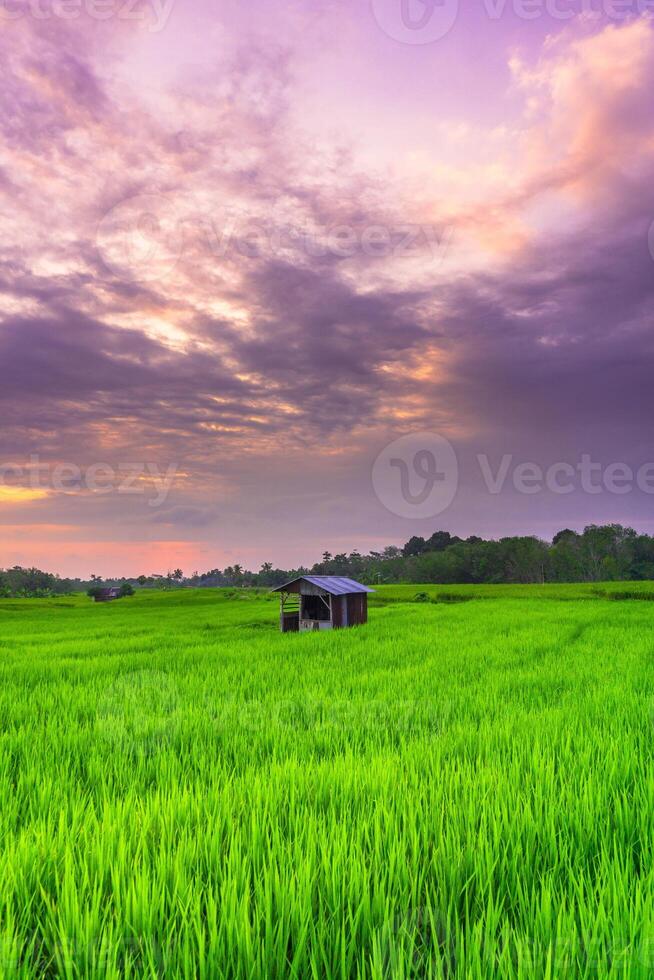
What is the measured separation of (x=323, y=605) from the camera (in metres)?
26.9

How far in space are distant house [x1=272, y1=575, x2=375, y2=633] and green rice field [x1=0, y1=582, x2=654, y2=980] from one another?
16.9 metres

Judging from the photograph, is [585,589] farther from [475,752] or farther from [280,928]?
[280,928]

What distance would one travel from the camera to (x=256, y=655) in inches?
553

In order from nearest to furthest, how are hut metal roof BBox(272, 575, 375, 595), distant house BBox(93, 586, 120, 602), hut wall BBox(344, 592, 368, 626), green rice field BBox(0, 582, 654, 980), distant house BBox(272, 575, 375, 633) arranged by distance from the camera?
green rice field BBox(0, 582, 654, 980)
hut metal roof BBox(272, 575, 375, 595)
distant house BBox(272, 575, 375, 633)
hut wall BBox(344, 592, 368, 626)
distant house BBox(93, 586, 120, 602)

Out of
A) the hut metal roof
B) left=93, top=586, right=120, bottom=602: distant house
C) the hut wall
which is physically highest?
the hut metal roof

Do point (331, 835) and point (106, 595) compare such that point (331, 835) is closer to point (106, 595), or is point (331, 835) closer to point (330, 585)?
point (330, 585)

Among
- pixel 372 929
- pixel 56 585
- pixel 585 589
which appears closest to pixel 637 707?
pixel 372 929

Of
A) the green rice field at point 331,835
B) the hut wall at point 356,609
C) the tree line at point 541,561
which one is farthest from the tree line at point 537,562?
the green rice field at point 331,835

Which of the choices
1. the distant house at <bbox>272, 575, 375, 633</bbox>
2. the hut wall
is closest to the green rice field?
the distant house at <bbox>272, 575, 375, 633</bbox>

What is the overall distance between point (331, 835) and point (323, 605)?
2449cm

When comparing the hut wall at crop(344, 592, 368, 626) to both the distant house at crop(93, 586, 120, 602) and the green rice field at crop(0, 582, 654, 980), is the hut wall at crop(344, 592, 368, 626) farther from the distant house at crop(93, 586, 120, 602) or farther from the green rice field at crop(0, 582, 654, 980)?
the distant house at crop(93, 586, 120, 602)

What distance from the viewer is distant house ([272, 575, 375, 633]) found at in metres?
24.9

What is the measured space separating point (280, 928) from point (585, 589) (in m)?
56.0

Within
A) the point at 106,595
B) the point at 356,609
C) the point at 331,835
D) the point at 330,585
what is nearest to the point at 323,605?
the point at 356,609
